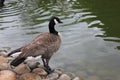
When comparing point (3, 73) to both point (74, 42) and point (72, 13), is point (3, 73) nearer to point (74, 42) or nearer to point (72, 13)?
point (74, 42)

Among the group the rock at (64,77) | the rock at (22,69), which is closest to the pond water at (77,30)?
the rock at (64,77)

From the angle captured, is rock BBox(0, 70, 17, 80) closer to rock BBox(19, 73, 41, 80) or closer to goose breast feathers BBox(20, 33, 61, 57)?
rock BBox(19, 73, 41, 80)

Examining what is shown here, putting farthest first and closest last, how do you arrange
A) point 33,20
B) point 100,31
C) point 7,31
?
1. point 33,20
2. point 7,31
3. point 100,31

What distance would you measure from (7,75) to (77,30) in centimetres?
579

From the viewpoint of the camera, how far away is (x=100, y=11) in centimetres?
1750

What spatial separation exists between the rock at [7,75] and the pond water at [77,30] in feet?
6.95

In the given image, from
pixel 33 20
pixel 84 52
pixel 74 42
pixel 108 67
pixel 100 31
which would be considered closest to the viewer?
pixel 108 67

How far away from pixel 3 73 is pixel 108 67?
3.72 metres

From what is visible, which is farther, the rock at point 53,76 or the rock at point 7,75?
the rock at point 53,76

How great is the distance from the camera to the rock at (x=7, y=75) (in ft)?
32.0

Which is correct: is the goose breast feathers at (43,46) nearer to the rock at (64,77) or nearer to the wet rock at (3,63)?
the rock at (64,77)

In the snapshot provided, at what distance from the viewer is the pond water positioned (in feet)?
37.9

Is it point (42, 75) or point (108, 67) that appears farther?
point (108, 67)

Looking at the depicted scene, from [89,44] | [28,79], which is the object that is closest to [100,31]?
[89,44]
